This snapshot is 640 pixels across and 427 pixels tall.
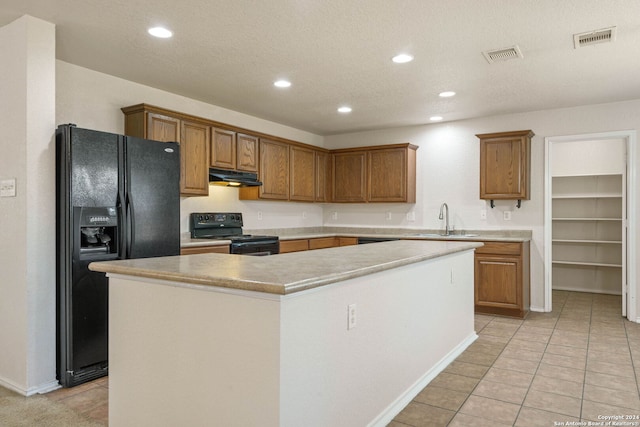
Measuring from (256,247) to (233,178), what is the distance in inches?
31.5

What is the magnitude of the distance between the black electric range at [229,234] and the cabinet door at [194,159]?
0.44 m

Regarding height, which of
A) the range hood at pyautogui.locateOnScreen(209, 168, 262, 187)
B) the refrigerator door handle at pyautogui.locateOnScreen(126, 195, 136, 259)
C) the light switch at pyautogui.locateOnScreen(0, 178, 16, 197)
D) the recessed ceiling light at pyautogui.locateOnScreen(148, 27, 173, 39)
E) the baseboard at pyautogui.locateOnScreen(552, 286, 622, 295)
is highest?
the recessed ceiling light at pyautogui.locateOnScreen(148, 27, 173, 39)

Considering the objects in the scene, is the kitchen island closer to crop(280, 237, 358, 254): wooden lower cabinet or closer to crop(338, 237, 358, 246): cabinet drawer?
crop(280, 237, 358, 254): wooden lower cabinet

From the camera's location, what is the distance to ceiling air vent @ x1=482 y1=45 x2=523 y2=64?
3.22 meters

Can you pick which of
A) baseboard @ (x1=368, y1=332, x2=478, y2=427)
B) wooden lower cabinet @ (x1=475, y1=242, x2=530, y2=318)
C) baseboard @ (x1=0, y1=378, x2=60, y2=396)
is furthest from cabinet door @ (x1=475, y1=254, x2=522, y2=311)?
baseboard @ (x1=0, y1=378, x2=60, y2=396)

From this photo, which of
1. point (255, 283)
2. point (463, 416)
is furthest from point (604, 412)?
point (255, 283)

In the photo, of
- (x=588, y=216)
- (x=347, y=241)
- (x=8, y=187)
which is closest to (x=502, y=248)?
(x=347, y=241)

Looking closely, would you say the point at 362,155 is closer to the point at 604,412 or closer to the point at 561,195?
the point at 561,195

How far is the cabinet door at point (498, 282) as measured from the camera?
15.6 feet

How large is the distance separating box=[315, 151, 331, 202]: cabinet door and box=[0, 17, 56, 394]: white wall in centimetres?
381

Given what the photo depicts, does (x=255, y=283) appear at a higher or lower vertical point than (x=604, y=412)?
higher

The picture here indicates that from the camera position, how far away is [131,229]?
318 cm

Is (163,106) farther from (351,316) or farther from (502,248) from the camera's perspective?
(502,248)

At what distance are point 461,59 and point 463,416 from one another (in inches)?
101
